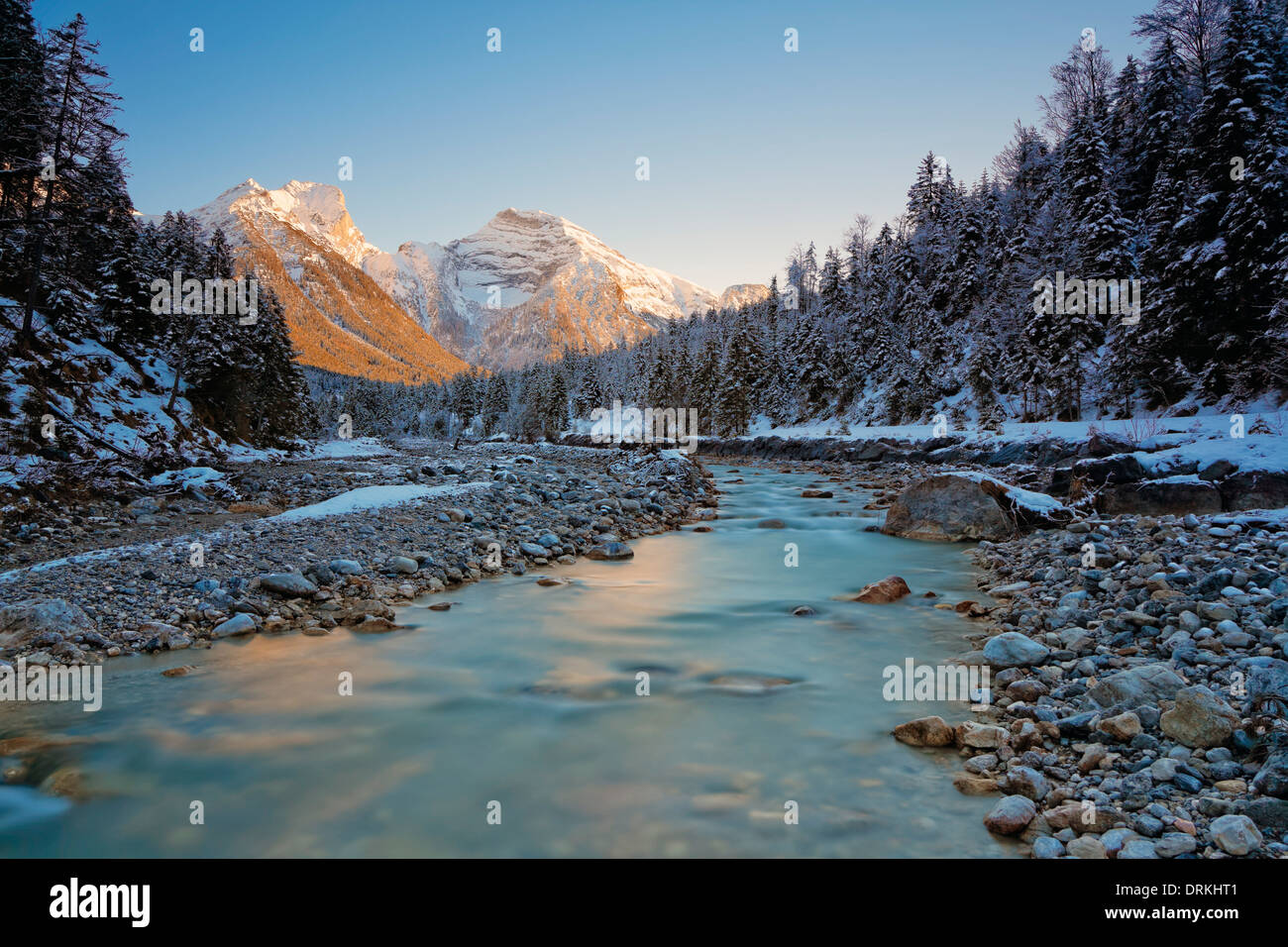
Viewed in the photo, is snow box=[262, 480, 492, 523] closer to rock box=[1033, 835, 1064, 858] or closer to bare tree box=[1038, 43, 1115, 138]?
rock box=[1033, 835, 1064, 858]

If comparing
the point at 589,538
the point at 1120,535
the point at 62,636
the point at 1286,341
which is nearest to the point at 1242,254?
the point at 1286,341

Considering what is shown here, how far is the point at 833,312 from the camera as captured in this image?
6694 centimetres

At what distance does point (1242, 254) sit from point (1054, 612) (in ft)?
76.5

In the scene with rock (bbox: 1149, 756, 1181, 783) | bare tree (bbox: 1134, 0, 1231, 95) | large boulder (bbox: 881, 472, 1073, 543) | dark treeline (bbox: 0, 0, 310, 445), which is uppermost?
bare tree (bbox: 1134, 0, 1231, 95)

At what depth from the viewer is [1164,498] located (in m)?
10.3

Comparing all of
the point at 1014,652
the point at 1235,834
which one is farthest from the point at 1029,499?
the point at 1235,834

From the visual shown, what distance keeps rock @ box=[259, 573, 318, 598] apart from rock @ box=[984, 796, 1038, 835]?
26.2 ft

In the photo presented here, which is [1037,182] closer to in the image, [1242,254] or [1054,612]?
[1242,254]

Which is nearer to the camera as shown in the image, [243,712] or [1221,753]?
[1221,753]

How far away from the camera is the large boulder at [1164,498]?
9789 millimetres

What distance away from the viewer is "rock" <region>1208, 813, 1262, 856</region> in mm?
2768

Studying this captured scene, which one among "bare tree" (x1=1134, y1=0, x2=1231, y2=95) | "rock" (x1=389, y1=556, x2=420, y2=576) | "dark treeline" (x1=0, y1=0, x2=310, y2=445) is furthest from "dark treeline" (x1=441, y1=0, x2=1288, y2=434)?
"dark treeline" (x1=0, y1=0, x2=310, y2=445)

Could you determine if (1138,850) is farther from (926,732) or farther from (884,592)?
(884,592)

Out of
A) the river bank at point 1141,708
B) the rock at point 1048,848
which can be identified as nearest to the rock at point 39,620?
the river bank at point 1141,708
